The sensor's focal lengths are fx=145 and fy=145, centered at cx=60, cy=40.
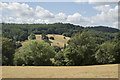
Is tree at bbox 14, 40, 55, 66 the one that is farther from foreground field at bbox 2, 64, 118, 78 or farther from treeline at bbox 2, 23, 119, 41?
treeline at bbox 2, 23, 119, 41

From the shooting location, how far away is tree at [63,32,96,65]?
30047 mm

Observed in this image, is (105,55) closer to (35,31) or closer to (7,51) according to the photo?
(7,51)

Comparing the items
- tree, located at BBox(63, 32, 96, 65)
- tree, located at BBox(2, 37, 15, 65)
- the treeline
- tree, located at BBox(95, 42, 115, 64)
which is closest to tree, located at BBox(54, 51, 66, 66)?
tree, located at BBox(63, 32, 96, 65)

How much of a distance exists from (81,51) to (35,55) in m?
9.93

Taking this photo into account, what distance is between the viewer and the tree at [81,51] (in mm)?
30047

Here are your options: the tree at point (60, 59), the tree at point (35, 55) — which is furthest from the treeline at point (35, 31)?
the tree at point (60, 59)

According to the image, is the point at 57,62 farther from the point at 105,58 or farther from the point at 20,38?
the point at 20,38

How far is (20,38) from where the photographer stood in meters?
111

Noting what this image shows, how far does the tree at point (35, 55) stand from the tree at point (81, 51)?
152 inches

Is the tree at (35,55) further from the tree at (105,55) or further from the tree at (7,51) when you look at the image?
the tree at (105,55)

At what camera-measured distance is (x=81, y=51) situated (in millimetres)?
31656

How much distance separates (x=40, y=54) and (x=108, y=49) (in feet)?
60.5

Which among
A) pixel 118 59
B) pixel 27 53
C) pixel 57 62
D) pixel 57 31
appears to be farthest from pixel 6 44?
pixel 57 31

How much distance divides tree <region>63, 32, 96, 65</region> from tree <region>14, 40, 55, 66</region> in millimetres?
3858
